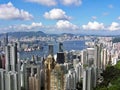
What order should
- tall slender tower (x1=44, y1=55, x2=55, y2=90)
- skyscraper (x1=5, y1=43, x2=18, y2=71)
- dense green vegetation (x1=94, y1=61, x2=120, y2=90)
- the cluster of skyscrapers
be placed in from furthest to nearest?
dense green vegetation (x1=94, y1=61, x2=120, y2=90), skyscraper (x1=5, y1=43, x2=18, y2=71), tall slender tower (x1=44, y1=55, x2=55, y2=90), the cluster of skyscrapers

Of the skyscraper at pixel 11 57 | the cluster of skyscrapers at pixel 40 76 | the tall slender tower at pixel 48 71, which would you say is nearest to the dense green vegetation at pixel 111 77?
the cluster of skyscrapers at pixel 40 76

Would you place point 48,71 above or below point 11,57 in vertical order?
below

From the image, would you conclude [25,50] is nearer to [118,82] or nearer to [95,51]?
[95,51]

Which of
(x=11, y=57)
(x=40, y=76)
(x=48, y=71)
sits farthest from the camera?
(x=11, y=57)

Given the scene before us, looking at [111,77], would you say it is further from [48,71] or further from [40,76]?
[48,71]

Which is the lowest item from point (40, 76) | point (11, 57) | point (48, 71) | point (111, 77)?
point (111, 77)

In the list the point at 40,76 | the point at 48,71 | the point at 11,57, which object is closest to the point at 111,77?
the point at 40,76

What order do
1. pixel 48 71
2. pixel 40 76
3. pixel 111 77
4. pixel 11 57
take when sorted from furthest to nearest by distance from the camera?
1. pixel 111 77
2. pixel 11 57
3. pixel 40 76
4. pixel 48 71

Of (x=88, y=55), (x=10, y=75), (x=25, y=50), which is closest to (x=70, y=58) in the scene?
(x=88, y=55)

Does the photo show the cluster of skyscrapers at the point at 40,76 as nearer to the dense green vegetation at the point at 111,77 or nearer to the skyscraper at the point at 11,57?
the skyscraper at the point at 11,57

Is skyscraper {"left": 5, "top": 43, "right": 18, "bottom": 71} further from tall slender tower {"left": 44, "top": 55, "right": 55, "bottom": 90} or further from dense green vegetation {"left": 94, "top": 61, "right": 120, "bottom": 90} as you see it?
dense green vegetation {"left": 94, "top": 61, "right": 120, "bottom": 90}

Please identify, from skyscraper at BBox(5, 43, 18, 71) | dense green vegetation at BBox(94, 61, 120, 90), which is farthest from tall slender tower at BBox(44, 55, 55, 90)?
dense green vegetation at BBox(94, 61, 120, 90)
